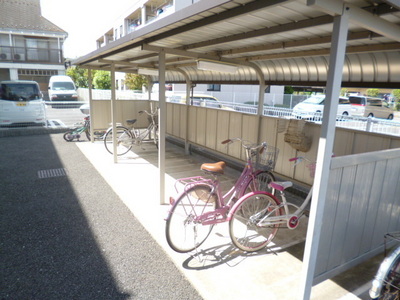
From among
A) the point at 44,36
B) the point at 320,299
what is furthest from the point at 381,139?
the point at 44,36

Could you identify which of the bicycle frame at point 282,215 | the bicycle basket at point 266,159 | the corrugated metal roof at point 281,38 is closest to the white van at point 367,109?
the corrugated metal roof at point 281,38

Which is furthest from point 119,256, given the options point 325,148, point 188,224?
point 325,148

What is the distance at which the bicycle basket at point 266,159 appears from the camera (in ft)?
11.4

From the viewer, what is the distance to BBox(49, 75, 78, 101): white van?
1686cm

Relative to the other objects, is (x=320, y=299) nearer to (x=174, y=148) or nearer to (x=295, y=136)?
(x=295, y=136)

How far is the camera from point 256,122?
506 centimetres

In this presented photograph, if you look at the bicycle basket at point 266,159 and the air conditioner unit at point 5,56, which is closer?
the bicycle basket at point 266,159

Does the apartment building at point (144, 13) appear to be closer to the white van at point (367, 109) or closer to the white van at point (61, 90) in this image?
the white van at point (61, 90)

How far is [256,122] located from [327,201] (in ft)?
10.3

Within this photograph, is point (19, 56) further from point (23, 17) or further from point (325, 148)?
point (325, 148)

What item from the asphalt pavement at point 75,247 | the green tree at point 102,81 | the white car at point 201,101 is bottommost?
the asphalt pavement at point 75,247

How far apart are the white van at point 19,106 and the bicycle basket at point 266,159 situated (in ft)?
29.2

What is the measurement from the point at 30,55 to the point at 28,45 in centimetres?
120

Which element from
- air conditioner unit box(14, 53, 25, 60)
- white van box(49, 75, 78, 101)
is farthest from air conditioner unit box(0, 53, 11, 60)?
white van box(49, 75, 78, 101)
